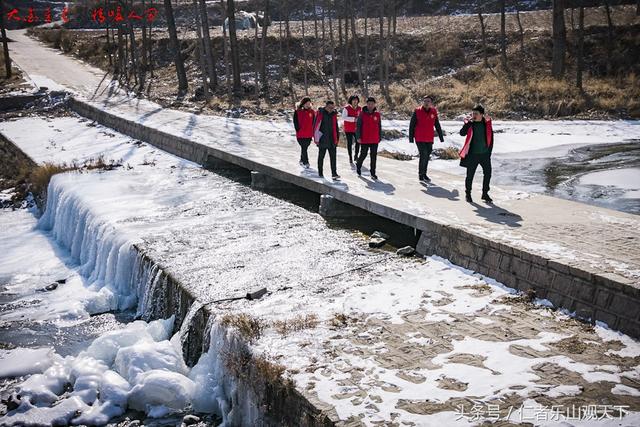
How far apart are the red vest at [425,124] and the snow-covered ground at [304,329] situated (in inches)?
102

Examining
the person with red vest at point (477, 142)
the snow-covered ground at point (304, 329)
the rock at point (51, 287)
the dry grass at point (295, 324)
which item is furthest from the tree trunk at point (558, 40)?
the dry grass at point (295, 324)

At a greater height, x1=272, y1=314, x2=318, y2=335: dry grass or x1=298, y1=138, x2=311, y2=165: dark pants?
x1=298, y1=138, x2=311, y2=165: dark pants

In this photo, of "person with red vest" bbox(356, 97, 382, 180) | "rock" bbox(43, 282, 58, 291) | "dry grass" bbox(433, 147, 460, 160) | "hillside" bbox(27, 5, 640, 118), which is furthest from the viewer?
Result: "hillside" bbox(27, 5, 640, 118)

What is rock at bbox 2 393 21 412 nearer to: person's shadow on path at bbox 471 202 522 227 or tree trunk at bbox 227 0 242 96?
person's shadow on path at bbox 471 202 522 227

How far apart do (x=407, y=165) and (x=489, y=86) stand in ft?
52.3

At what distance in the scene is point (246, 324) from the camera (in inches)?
302

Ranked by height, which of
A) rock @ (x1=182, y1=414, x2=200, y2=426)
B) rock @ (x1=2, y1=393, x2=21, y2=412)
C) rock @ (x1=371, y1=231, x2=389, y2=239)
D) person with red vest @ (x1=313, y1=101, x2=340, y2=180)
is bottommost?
rock @ (x1=2, y1=393, x2=21, y2=412)

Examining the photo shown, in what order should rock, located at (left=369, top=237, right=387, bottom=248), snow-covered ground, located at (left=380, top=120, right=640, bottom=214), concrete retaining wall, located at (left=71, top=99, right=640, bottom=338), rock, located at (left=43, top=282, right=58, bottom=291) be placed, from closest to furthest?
concrete retaining wall, located at (left=71, top=99, right=640, bottom=338) → rock, located at (left=369, top=237, right=387, bottom=248) → rock, located at (left=43, top=282, right=58, bottom=291) → snow-covered ground, located at (left=380, top=120, right=640, bottom=214)

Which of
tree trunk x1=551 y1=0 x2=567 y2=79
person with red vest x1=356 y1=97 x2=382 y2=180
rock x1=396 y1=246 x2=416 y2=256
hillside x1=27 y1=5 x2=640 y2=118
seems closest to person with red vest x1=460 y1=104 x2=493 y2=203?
rock x1=396 y1=246 x2=416 y2=256

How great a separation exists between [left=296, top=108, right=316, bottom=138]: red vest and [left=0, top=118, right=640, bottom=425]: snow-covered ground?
1.65 metres

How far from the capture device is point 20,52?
154 ft

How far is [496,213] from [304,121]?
5654 mm

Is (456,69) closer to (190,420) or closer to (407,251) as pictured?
(407,251)

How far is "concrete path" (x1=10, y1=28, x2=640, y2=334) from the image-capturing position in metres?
7.71
